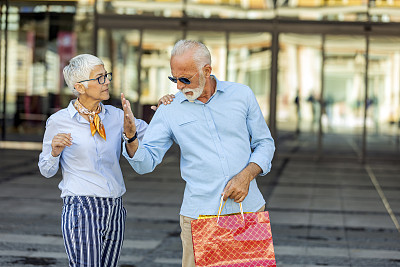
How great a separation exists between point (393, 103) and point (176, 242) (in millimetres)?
10667

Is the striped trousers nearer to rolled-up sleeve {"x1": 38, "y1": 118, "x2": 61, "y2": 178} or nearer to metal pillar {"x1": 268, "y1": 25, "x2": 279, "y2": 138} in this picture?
rolled-up sleeve {"x1": 38, "y1": 118, "x2": 61, "y2": 178}

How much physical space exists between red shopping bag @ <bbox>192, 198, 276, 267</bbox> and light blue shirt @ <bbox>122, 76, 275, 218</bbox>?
0.19m

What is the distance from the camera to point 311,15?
16234mm

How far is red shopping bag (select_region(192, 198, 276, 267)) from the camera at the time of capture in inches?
120

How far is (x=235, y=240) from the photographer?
3.09 meters

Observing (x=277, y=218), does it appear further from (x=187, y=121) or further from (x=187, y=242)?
(x=187, y=121)

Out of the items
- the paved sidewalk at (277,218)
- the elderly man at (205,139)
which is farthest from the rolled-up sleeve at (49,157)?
the paved sidewalk at (277,218)

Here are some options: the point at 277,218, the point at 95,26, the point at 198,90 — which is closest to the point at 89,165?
the point at 198,90

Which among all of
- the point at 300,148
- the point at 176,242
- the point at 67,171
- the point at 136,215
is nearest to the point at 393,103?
the point at 300,148

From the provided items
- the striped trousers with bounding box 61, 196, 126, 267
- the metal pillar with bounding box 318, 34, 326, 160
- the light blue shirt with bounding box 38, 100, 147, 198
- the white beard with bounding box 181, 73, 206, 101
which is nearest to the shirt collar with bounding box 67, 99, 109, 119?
the light blue shirt with bounding box 38, 100, 147, 198

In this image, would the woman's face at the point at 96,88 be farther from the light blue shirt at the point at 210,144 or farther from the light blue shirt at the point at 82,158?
the light blue shirt at the point at 210,144

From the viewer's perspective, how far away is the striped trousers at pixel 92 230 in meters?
3.59

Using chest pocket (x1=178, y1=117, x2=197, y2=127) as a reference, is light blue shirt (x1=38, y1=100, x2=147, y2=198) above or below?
below

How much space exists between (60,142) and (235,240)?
1006 millimetres
